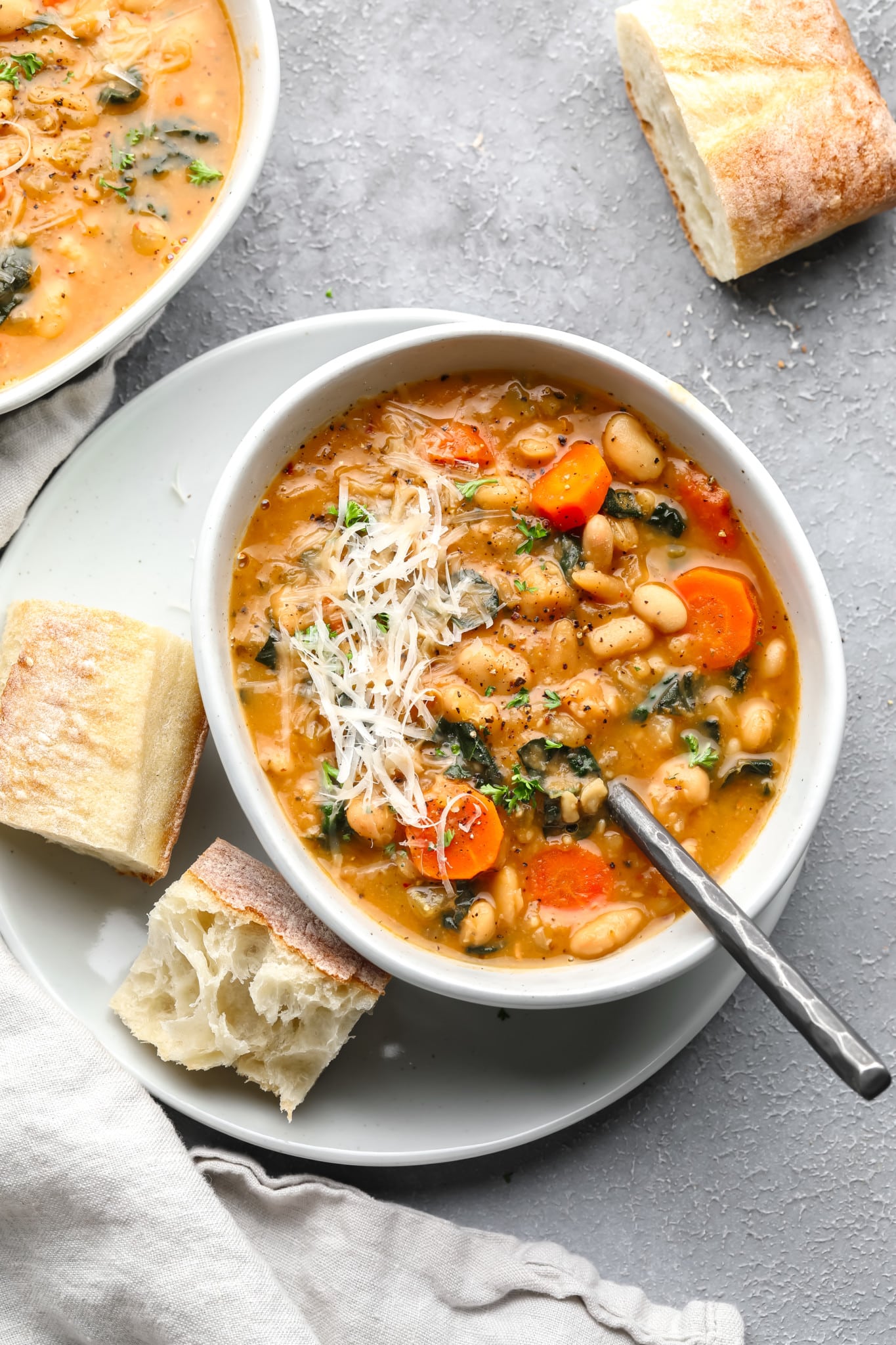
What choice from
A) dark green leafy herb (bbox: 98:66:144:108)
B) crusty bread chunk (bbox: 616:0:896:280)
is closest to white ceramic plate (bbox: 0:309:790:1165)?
dark green leafy herb (bbox: 98:66:144:108)

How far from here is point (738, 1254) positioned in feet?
10.9

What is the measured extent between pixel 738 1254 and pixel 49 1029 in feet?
6.80

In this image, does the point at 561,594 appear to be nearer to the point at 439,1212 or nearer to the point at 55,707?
→ the point at 55,707

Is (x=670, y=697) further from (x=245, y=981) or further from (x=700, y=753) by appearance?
(x=245, y=981)

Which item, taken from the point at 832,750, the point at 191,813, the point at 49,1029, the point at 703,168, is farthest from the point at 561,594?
the point at 49,1029

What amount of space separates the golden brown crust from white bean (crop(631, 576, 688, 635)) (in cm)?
107

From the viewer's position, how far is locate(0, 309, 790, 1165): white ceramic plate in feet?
9.76

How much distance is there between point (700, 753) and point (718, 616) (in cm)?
33

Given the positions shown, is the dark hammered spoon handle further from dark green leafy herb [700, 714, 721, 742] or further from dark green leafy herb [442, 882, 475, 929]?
dark green leafy herb [442, 882, 475, 929]

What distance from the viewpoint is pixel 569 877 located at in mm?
2682

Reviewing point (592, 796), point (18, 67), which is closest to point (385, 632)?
point (592, 796)

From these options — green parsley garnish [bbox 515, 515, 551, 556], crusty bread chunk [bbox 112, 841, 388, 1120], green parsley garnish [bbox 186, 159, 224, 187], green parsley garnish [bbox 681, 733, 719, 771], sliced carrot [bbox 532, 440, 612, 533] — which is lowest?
crusty bread chunk [bbox 112, 841, 388, 1120]

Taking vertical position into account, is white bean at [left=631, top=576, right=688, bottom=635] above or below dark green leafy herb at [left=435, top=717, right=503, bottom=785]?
above

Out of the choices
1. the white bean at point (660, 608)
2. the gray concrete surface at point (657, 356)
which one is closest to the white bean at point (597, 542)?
the white bean at point (660, 608)
